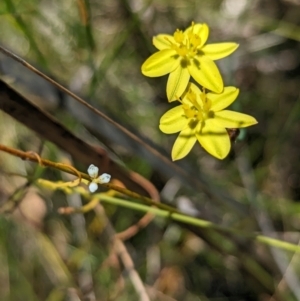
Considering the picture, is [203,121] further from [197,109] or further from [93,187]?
[93,187]

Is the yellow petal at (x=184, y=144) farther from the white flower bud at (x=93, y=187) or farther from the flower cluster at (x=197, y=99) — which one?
the white flower bud at (x=93, y=187)

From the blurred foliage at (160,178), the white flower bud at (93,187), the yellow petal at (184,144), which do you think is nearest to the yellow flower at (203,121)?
the yellow petal at (184,144)

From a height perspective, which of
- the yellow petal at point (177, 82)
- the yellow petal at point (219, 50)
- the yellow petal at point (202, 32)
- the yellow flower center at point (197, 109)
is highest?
the yellow petal at point (202, 32)

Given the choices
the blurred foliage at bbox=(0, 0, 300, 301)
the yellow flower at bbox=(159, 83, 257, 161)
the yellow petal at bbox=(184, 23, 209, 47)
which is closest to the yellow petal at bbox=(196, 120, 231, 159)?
the yellow flower at bbox=(159, 83, 257, 161)

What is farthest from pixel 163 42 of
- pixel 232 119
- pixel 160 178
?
pixel 160 178

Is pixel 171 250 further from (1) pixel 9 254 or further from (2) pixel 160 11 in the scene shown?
(2) pixel 160 11

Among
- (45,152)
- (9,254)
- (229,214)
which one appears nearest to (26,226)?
(9,254)

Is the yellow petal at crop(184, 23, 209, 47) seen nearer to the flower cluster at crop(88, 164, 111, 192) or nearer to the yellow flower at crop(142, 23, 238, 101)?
the yellow flower at crop(142, 23, 238, 101)
